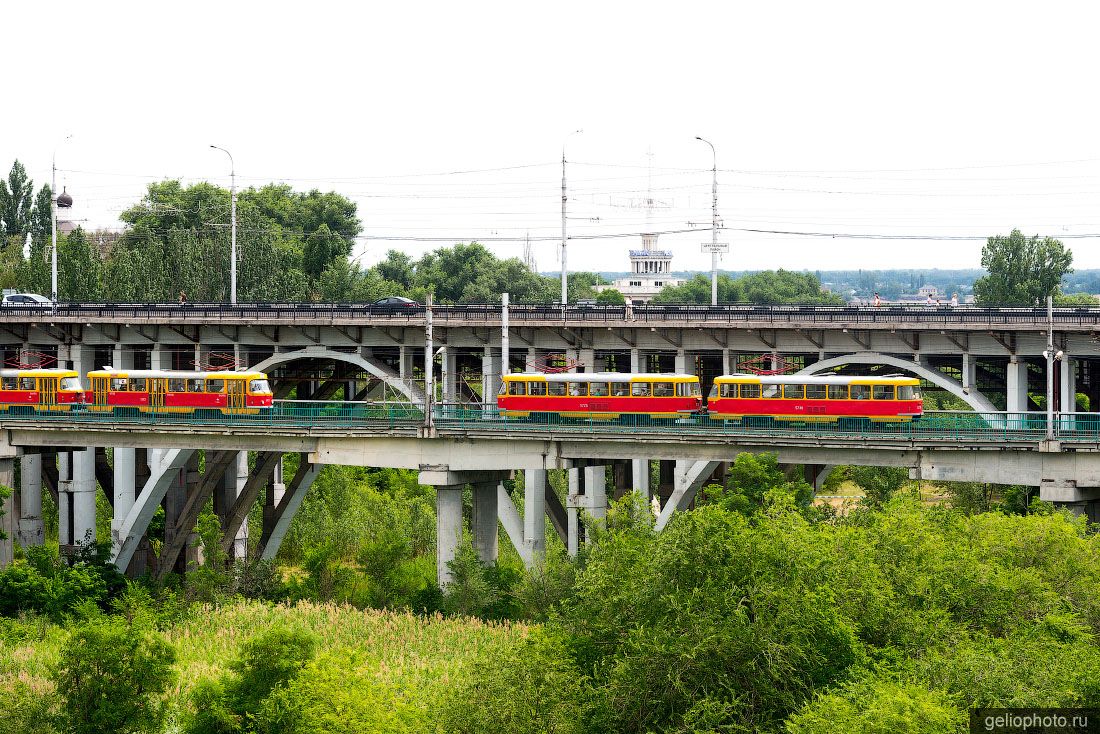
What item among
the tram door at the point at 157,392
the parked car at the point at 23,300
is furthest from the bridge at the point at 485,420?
the parked car at the point at 23,300

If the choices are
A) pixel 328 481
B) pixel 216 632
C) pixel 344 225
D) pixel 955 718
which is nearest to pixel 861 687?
Answer: pixel 955 718

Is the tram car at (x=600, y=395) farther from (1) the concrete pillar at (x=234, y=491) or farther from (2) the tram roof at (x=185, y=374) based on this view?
(1) the concrete pillar at (x=234, y=491)

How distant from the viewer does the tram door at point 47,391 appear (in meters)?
59.0

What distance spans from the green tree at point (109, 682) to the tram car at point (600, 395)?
1931 centimetres

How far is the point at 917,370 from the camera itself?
5441 cm

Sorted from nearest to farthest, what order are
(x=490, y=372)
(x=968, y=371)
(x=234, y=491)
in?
(x=968, y=371)
(x=490, y=372)
(x=234, y=491)

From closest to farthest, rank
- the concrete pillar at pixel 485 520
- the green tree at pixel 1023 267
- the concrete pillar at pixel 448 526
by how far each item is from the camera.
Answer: the concrete pillar at pixel 448 526
the concrete pillar at pixel 485 520
the green tree at pixel 1023 267

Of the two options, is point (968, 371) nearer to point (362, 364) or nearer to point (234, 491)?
point (362, 364)

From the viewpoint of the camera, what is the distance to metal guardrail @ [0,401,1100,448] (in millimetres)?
45688

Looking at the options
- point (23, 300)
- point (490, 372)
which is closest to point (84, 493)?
point (23, 300)

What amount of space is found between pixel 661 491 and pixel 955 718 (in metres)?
34.4

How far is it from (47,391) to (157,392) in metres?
5.47

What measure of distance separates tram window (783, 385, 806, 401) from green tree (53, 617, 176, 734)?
81.1 ft

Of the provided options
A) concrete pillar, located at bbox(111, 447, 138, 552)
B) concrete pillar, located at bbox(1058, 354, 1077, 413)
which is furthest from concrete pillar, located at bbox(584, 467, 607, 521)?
concrete pillar, located at bbox(111, 447, 138, 552)
